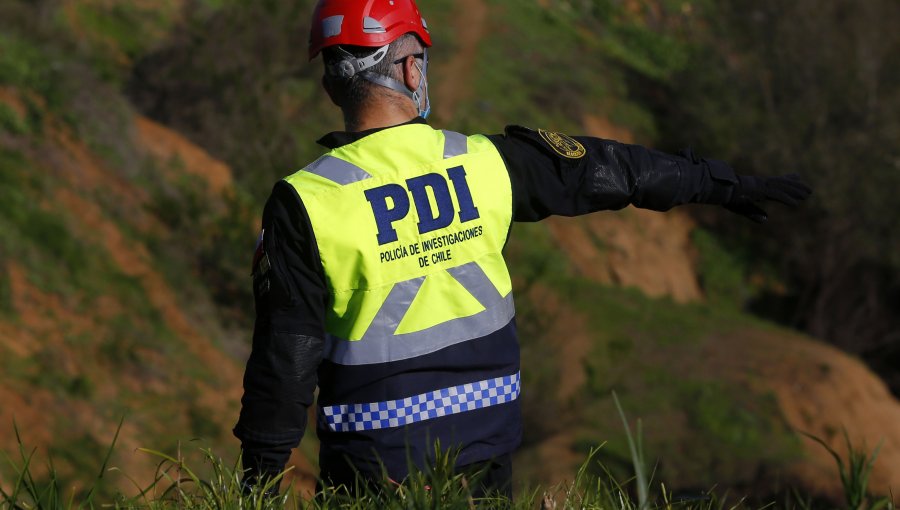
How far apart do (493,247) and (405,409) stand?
1.74 ft

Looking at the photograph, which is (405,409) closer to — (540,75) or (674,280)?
(674,280)

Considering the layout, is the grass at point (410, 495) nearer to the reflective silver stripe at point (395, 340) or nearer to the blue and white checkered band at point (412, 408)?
the blue and white checkered band at point (412, 408)

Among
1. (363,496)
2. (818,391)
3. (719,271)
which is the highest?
(363,496)

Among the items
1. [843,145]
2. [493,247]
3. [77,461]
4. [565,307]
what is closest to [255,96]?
[565,307]

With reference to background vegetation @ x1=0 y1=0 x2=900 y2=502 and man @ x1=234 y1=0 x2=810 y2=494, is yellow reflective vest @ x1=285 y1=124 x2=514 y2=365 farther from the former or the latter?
background vegetation @ x1=0 y1=0 x2=900 y2=502

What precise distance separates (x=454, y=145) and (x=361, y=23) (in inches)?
17.6

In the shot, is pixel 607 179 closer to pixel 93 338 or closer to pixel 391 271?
pixel 391 271

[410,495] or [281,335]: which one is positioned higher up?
[281,335]

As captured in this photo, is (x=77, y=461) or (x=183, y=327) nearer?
(x=77, y=461)

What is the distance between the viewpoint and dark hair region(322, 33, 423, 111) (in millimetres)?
3195

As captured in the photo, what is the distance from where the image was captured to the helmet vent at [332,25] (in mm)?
3260

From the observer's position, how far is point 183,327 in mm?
12453

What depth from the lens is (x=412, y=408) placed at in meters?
3.08

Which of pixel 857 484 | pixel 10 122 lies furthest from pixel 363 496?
pixel 10 122
